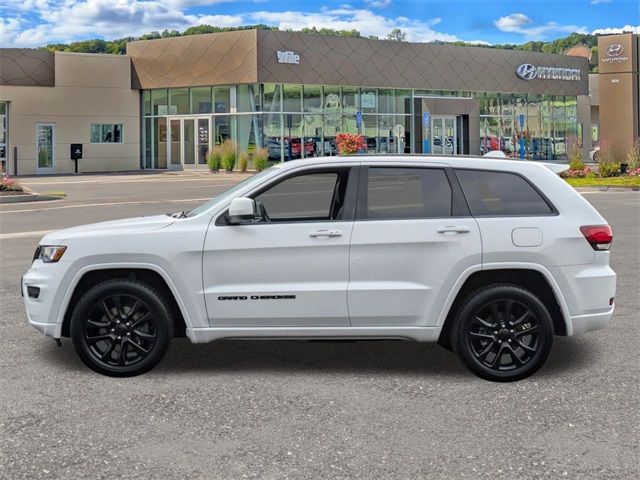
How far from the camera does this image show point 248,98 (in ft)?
147

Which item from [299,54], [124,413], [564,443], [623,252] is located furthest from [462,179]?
[299,54]

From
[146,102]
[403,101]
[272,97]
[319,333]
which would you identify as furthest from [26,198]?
[403,101]

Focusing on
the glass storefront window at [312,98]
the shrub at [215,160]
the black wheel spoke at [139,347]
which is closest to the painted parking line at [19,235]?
the black wheel spoke at [139,347]

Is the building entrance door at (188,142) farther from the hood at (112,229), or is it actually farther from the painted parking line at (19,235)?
the hood at (112,229)

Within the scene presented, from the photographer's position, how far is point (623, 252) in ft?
42.6

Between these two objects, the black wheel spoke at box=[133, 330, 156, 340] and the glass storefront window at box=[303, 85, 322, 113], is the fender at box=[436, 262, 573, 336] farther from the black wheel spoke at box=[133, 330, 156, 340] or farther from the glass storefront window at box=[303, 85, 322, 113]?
the glass storefront window at box=[303, 85, 322, 113]

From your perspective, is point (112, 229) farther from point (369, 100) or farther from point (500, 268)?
point (369, 100)

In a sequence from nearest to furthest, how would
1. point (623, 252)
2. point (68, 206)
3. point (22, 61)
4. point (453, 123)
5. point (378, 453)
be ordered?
point (378, 453) → point (623, 252) → point (68, 206) → point (22, 61) → point (453, 123)

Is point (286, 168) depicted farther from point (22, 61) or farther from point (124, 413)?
point (22, 61)

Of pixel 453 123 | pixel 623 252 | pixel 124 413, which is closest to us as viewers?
pixel 124 413

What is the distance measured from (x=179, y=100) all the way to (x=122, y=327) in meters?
43.4

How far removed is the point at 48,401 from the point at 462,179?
3305 mm

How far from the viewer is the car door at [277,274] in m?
5.93

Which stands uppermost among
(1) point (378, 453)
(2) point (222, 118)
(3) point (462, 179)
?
(2) point (222, 118)
